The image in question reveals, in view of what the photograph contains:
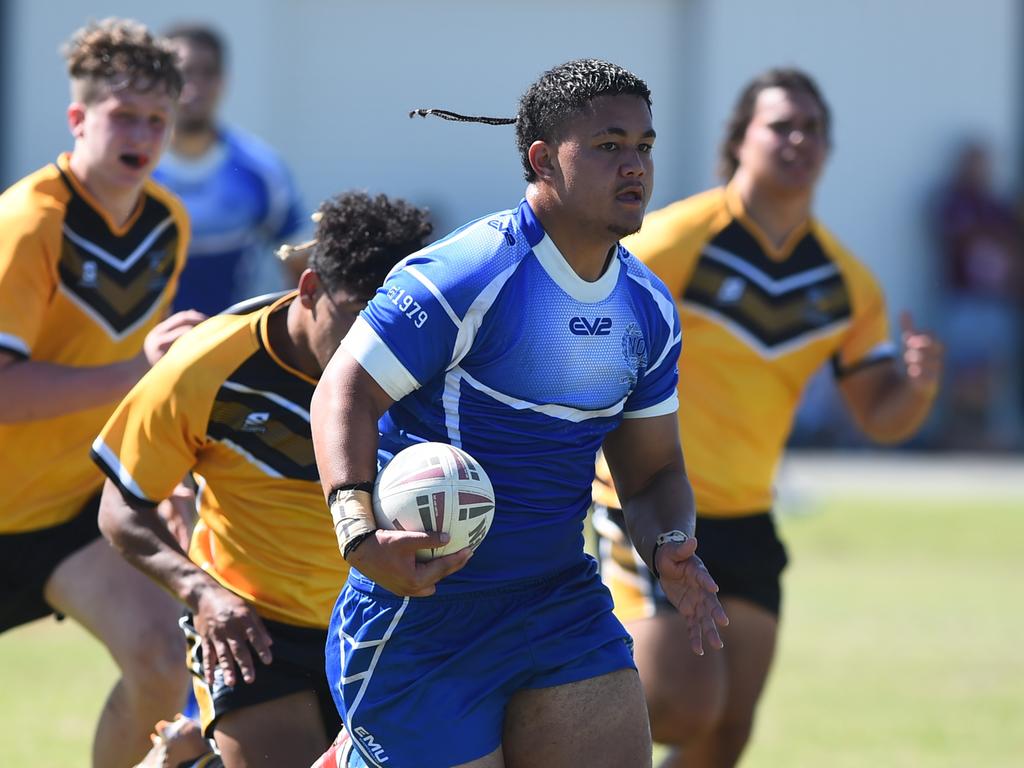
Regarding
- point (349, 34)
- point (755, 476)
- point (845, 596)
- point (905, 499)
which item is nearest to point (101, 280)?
point (755, 476)

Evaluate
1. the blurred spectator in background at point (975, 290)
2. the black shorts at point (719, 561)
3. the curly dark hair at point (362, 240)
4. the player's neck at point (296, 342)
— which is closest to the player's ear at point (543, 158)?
the curly dark hair at point (362, 240)

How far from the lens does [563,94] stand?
13.5ft

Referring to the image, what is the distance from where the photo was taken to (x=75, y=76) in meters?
6.05

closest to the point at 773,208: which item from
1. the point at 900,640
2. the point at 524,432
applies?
the point at 524,432

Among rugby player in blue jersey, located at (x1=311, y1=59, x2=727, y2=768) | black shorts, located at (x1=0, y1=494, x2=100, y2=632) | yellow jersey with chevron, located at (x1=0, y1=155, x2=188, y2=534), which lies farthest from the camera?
black shorts, located at (x1=0, y1=494, x2=100, y2=632)

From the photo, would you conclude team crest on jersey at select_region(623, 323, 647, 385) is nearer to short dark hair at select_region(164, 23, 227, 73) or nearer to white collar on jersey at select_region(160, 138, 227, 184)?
white collar on jersey at select_region(160, 138, 227, 184)

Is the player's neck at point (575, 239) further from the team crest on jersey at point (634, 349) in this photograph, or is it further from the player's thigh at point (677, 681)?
the player's thigh at point (677, 681)

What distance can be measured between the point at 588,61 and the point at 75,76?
8.33 feet

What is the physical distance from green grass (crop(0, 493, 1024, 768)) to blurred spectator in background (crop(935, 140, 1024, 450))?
229 inches

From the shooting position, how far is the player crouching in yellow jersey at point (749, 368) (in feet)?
20.2

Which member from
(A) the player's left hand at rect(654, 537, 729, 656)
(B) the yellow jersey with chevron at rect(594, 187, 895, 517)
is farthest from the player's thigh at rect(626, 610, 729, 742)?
(A) the player's left hand at rect(654, 537, 729, 656)

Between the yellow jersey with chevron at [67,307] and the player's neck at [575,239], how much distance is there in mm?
1998

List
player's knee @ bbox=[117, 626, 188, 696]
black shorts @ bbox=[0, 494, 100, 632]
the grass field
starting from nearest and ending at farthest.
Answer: player's knee @ bbox=[117, 626, 188, 696], black shorts @ bbox=[0, 494, 100, 632], the grass field

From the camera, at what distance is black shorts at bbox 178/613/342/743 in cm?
484
